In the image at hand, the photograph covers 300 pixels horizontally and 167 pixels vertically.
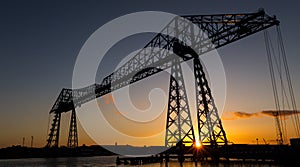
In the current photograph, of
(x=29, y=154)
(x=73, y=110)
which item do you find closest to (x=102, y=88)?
(x=73, y=110)

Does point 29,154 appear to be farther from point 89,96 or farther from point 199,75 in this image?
point 199,75

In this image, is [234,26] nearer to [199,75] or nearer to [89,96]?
[199,75]

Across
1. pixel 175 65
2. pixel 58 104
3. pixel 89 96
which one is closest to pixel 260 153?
pixel 175 65

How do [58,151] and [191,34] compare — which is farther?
[58,151]

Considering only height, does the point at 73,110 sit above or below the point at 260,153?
above

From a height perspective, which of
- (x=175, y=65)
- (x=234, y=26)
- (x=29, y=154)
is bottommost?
(x=29, y=154)

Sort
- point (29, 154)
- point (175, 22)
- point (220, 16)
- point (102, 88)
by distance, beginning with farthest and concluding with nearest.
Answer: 1. point (29, 154)
2. point (102, 88)
3. point (175, 22)
4. point (220, 16)

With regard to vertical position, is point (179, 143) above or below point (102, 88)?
below

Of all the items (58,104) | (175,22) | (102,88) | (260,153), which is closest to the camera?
(260,153)

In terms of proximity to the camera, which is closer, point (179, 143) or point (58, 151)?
point (179, 143)
